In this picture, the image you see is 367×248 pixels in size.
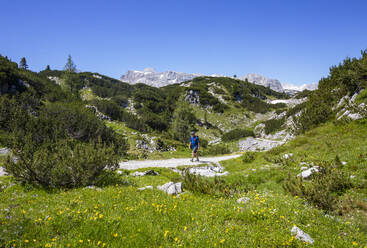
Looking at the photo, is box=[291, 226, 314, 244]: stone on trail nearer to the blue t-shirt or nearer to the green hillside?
the green hillside

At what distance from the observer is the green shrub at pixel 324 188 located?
613 centimetres

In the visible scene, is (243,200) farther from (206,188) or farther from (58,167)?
(58,167)

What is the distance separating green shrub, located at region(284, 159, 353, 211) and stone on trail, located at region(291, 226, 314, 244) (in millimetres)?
2282

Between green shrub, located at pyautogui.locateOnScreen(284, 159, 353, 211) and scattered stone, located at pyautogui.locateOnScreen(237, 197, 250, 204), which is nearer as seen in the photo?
green shrub, located at pyautogui.locateOnScreen(284, 159, 353, 211)

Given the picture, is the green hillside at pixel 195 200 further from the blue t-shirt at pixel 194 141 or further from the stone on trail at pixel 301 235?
the blue t-shirt at pixel 194 141

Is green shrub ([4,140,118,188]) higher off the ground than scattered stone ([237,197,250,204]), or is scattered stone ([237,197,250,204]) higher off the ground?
green shrub ([4,140,118,188])

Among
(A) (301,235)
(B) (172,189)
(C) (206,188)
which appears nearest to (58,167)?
(B) (172,189)

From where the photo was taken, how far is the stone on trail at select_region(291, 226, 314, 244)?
4.34 meters

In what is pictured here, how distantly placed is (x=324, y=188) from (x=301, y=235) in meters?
3.14

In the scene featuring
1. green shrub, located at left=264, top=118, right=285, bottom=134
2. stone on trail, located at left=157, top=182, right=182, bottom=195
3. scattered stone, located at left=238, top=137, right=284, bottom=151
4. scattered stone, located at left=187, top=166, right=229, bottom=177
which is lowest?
scattered stone, located at left=238, top=137, right=284, bottom=151

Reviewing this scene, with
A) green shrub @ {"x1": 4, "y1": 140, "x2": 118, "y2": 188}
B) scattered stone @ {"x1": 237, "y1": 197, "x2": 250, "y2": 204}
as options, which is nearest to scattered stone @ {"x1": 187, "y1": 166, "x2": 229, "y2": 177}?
scattered stone @ {"x1": 237, "y1": 197, "x2": 250, "y2": 204}

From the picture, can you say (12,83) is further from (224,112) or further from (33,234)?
(224,112)

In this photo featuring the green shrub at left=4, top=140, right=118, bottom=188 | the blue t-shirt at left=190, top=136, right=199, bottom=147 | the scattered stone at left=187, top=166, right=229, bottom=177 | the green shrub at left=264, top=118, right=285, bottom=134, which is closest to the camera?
the green shrub at left=4, top=140, right=118, bottom=188

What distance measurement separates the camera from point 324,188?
6.64 metres
